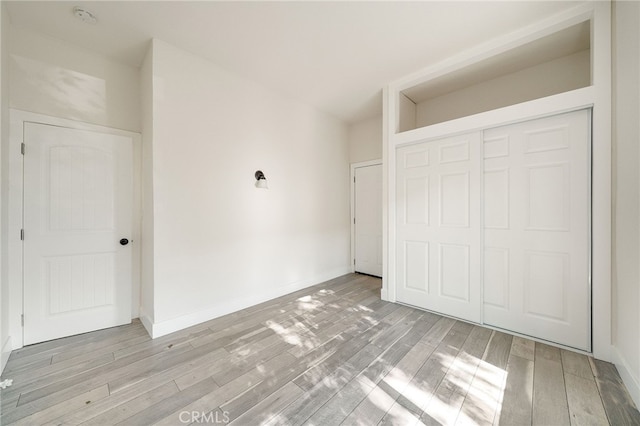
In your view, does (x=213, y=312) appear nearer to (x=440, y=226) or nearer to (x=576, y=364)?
(x=440, y=226)

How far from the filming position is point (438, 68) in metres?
2.90

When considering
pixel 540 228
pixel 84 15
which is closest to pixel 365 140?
pixel 540 228

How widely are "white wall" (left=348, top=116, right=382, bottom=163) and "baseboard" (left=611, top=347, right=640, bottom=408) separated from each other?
138 inches

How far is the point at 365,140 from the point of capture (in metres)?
4.60

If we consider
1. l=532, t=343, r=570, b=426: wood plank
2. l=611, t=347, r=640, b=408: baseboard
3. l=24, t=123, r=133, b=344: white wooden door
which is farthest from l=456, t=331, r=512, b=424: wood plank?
l=24, t=123, r=133, b=344: white wooden door

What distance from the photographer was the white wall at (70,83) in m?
2.23

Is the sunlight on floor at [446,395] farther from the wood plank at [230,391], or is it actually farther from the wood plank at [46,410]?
the wood plank at [46,410]

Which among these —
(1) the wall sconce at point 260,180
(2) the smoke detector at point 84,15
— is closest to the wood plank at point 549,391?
(1) the wall sconce at point 260,180

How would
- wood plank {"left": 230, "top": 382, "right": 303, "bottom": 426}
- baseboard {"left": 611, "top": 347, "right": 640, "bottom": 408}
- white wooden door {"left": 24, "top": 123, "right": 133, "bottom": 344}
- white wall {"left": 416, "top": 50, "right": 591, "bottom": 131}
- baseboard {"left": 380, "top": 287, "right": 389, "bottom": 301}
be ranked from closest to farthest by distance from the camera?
wood plank {"left": 230, "top": 382, "right": 303, "bottom": 426} < baseboard {"left": 611, "top": 347, "right": 640, "bottom": 408} < white wooden door {"left": 24, "top": 123, "right": 133, "bottom": 344} < white wall {"left": 416, "top": 50, "right": 591, "bottom": 131} < baseboard {"left": 380, "top": 287, "right": 389, "bottom": 301}

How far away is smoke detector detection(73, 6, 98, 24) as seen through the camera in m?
2.04

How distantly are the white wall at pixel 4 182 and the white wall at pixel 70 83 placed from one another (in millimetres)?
112

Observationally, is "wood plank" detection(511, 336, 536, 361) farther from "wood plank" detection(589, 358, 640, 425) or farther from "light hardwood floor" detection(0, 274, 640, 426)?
"wood plank" detection(589, 358, 640, 425)

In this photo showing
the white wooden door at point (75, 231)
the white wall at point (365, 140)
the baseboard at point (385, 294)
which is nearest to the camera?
the white wooden door at point (75, 231)

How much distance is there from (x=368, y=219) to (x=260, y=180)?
7.48ft
